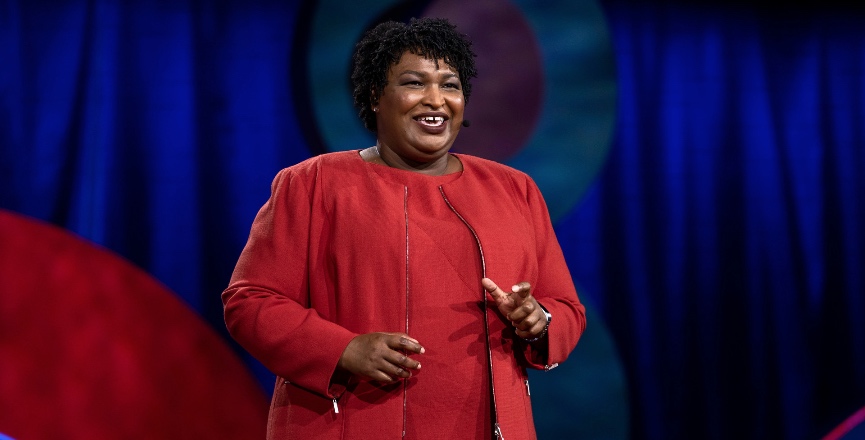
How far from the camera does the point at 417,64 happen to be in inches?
67.1

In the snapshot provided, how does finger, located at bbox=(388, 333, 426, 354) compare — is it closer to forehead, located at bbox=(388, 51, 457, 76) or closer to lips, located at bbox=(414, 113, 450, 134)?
lips, located at bbox=(414, 113, 450, 134)

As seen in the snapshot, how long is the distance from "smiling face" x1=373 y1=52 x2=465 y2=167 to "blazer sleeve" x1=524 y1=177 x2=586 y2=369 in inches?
10.1

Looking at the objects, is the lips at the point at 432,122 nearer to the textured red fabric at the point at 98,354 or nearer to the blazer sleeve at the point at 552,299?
the blazer sleeve at the point at 552,299

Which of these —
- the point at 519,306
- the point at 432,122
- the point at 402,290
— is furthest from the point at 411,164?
the point at 519,306

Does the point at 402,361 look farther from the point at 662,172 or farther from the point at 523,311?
the point at 662,172

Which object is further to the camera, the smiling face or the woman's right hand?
the smiling face

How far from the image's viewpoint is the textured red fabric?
2.47m

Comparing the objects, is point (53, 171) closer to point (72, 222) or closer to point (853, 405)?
point (72, 222)

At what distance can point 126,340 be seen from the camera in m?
2.51

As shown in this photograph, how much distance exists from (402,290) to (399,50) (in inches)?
20.4

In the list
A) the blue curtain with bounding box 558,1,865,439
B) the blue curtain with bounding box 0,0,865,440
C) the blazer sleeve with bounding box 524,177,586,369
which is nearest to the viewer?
the blazer sleeve with bounding box 524,177,586,369

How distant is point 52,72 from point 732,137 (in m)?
2.24

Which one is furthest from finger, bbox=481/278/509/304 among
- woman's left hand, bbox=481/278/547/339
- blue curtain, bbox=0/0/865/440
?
blue curtain, bbox=0/0/865/440

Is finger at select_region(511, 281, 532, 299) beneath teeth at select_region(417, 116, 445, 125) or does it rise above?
beneath
